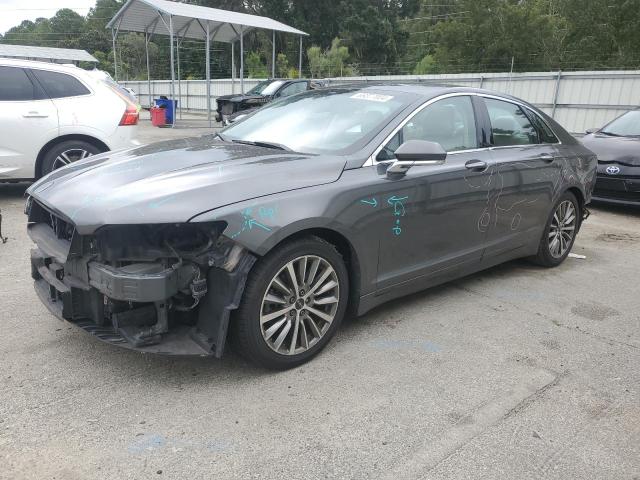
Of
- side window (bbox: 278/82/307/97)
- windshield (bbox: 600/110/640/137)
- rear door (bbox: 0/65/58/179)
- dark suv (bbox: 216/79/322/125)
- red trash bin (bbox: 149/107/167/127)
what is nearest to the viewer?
rear door (bbox: 0/65/58/179)

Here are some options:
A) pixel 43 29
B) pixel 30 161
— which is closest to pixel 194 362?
pixel 30 161

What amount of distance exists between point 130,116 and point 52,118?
0.92 m

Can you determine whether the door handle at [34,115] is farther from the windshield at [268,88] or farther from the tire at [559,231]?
the windshield at [268,88]

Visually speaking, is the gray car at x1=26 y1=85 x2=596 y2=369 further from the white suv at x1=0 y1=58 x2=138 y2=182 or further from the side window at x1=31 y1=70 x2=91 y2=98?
the side window at x1=31 y1=70 x2=91 y2=98

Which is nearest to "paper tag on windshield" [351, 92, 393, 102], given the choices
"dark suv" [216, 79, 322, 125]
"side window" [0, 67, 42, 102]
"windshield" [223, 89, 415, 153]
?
"windshield" [223, 89, 415, 153]

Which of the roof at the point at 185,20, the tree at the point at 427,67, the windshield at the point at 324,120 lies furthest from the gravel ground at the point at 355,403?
the tree at the point at 427,67

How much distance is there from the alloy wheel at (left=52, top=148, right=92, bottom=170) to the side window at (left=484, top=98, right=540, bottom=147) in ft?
16.2

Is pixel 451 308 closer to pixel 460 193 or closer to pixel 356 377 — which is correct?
pixel 460 193

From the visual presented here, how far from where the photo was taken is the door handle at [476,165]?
3959 mm

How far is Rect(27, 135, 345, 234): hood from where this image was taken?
2.64m

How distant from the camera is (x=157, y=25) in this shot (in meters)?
21.3

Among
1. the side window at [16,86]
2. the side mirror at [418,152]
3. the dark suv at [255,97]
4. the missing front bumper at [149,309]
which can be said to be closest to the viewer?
the missing front bumper at [149,309]

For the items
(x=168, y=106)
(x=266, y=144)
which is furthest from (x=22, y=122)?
(x=168, y=106)

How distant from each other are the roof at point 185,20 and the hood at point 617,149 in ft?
42.1
